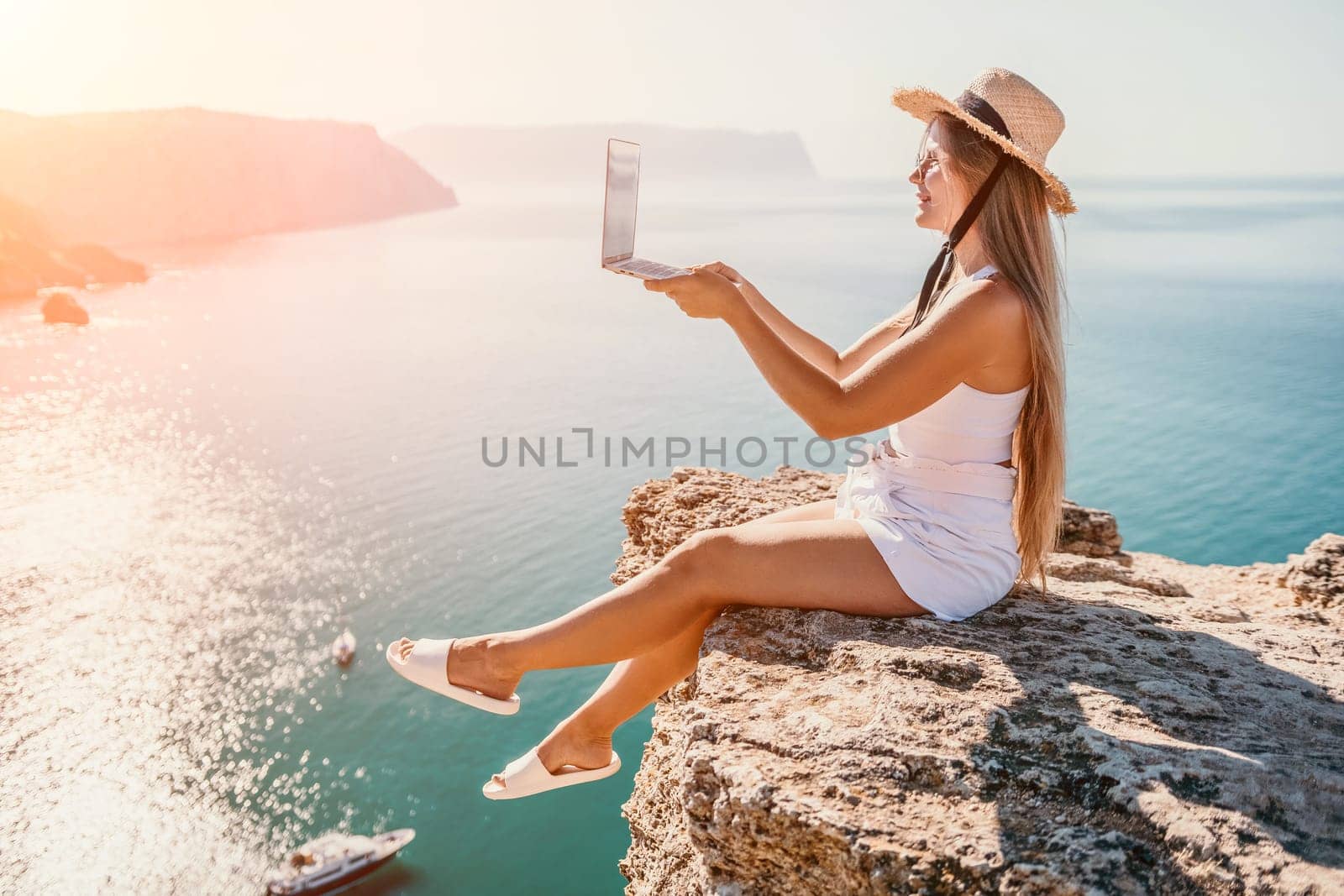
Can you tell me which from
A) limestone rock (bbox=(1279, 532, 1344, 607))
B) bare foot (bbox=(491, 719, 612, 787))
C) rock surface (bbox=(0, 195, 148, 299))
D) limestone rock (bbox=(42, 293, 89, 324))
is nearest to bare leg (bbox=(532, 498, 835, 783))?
bare foot (bbox=(491, 719, 612, 787))

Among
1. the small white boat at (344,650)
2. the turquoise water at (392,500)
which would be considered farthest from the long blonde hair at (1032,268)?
the small white boat at (344,650)

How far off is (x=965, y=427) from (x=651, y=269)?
3.18 feet

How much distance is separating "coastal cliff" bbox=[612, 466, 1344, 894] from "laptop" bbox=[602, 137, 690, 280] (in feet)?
3.24

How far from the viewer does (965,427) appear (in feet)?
8.45

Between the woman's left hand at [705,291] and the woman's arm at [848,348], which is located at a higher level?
the woman's left hand at [705,291]

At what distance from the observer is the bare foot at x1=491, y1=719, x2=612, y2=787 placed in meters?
2.78

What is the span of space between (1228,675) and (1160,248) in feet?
181

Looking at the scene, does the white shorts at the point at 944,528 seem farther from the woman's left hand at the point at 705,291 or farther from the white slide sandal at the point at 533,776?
the white slide sandal at the point at 533,776

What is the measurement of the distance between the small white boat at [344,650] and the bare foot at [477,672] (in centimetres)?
1938

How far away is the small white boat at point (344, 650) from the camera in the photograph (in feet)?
67.6

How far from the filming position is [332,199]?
299 feet

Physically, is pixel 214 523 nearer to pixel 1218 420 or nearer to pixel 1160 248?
pixel 1218 420

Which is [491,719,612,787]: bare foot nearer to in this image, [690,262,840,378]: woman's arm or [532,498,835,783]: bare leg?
[532,498,835,783]: bare leg

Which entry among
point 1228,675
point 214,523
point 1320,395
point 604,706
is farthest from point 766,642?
point 1320,395
